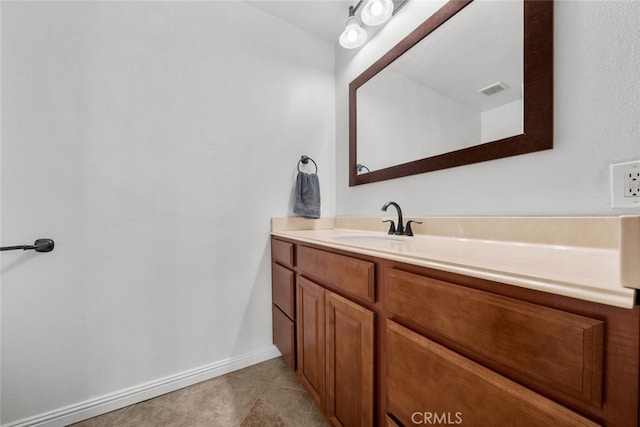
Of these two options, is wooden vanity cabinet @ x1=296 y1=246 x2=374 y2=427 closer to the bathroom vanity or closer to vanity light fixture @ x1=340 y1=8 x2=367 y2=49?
the bathroom vanity

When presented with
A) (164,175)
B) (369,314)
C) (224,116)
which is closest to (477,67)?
(369,314)

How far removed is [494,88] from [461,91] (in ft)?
0.52

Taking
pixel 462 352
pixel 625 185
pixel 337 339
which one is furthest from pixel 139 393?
pixel 625 185

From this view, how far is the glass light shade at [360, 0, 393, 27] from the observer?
1.27 m

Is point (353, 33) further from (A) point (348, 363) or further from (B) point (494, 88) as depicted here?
(A) point (348, 363)

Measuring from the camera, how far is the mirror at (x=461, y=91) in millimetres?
817

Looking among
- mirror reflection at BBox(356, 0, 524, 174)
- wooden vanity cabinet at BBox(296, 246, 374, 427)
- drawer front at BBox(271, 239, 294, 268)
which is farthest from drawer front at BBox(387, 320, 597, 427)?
mirror reflection at BBox(356, 0, 524, 174)

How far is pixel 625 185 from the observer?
65cm

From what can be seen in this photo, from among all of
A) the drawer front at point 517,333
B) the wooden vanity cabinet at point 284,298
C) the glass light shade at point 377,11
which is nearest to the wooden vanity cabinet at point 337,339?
the wooden vanity cabinet at point 284,298

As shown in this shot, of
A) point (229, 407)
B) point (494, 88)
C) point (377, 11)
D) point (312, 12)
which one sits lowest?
point (229, 407)

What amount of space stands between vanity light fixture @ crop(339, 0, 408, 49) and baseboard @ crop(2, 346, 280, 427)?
2072mm

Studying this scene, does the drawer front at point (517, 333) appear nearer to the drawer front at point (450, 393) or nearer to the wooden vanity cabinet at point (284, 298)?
the drawer front at point (450, 393)

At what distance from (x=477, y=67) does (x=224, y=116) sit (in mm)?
1342

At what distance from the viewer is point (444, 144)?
1.13m
